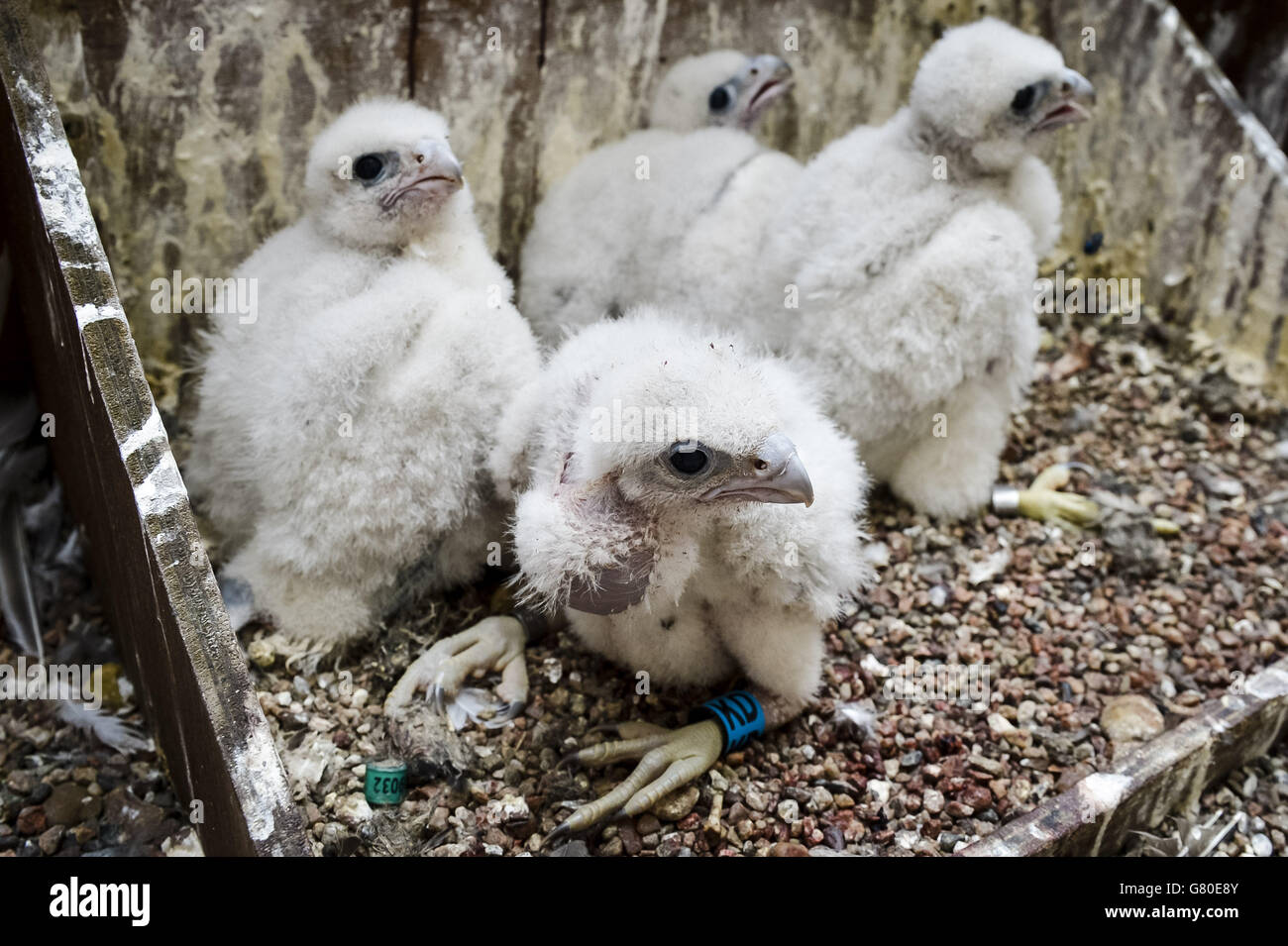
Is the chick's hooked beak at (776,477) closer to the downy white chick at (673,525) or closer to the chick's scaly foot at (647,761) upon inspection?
the downy white chick at (673,525)

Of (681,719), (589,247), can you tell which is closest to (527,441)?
(681,719)

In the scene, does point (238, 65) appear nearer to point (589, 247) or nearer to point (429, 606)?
point (589, 247)

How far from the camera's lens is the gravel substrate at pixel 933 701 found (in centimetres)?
253

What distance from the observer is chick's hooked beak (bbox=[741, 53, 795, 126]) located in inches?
144

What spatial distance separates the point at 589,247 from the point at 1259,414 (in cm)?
222

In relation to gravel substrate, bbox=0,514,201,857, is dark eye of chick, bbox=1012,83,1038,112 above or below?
above

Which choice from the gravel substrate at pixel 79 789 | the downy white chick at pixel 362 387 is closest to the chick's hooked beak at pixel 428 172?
the downy white chick at pixel 362 387

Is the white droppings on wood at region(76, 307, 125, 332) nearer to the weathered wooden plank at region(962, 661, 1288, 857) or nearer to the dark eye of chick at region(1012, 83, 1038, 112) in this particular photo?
the weathered wooden plank at region(962, 661, 1288, 857)

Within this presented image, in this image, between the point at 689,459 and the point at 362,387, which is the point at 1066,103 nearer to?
the point at 689,459

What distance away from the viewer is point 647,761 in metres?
2.57

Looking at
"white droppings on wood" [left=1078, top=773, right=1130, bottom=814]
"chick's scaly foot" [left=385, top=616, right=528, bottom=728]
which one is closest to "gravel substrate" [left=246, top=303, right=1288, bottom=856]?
"chick's scaly foot" [left=385, top=616, right=528, bottom=728]

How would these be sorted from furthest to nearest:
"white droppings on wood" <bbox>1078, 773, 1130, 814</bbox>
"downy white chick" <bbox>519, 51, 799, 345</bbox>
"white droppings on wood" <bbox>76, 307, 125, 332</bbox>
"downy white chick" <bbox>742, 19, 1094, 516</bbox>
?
"downy white chick" <bbox>519, 51, 799, 345</bbox> → "downy white chick" <bbox>742, 19, 1094, 516</bbox> → "white droppings on wood" <bbox>1078, 773, 1130, 814</bbox> → "white droppings on wood" <bbox>76, 307, 125, 332</bbox>

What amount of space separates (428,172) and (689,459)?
1049 millimetres

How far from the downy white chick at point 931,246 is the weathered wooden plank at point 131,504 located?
171cm
